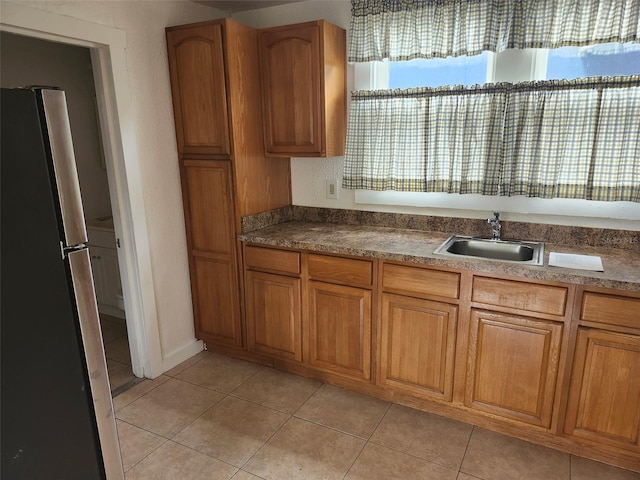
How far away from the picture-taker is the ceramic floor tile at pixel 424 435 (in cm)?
213

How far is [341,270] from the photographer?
8.05 feet

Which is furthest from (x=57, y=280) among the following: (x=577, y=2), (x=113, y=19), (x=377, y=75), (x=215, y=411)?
(x=577, y=2)

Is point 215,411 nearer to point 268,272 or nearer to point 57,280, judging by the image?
point 268,272

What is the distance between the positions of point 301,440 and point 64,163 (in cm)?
172

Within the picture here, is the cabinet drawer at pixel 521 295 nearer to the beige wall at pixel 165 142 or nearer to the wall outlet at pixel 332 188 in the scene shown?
the beige wall at pixel 165 142

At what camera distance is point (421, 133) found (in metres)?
2.58

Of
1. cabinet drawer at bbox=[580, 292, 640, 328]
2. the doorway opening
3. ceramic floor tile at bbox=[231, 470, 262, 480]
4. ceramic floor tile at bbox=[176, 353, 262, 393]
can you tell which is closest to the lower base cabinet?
cabinet drawer at bbox=[580, 292, 640, 328]

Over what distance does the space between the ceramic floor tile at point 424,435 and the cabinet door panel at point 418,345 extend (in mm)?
146

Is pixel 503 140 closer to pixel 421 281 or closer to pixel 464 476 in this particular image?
pixel 421 281

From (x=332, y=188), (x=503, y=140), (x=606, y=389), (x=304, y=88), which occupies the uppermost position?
(x=304, y=88)

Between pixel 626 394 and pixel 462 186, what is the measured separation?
125 centimetres

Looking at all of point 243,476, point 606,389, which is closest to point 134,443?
point 243,476

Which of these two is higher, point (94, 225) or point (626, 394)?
point (94, 225)

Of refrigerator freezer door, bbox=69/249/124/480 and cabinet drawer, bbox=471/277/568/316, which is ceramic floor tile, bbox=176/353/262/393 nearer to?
refrigerator freezer door, bbox=69/249/124/480
